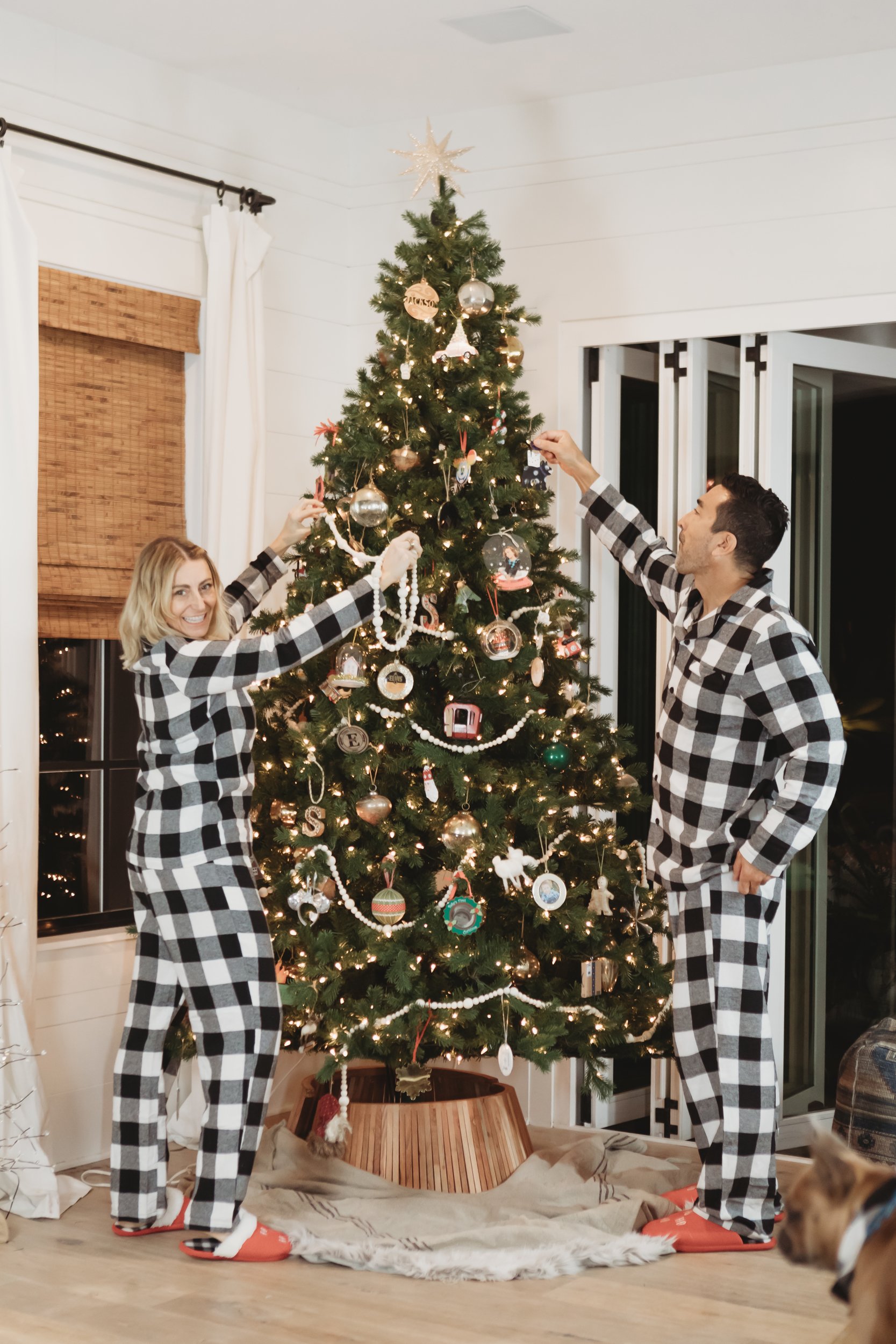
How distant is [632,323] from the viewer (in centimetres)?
438

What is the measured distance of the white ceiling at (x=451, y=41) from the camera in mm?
3832

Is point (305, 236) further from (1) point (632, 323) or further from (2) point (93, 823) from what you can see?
(2) point (93, 823)

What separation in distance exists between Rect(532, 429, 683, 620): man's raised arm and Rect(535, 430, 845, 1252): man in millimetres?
286

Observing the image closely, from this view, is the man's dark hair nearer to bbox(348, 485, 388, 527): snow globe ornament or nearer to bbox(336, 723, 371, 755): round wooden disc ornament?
bbox(348, 485, 388, 527): snow globe ornament

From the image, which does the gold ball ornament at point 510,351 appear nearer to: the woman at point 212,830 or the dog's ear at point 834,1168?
the woman at point 212,830

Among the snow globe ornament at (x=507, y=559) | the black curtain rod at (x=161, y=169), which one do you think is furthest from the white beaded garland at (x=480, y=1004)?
the black curtain rod at (x=161, y=169)

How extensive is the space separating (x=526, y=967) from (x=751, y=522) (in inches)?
46.3

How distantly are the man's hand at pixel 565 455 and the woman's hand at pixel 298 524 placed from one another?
0.58 metres

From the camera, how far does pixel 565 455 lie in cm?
380

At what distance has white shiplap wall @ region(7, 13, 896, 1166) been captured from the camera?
13.1 ft

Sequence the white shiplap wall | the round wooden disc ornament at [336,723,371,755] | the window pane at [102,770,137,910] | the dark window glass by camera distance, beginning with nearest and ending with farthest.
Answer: the round wooden disc ornament at [336,723,371,755]
the white shiplap wall
the window pane at [102,770,137,910]
the dark window glass

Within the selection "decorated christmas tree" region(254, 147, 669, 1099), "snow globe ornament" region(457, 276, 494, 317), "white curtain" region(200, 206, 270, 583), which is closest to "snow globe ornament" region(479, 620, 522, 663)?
"decorated christmas tree" region(254, 147, 669, 1099)

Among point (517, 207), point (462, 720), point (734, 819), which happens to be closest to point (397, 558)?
point (462, 720)

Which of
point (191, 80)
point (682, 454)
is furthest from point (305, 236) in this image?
point (682, 454)
